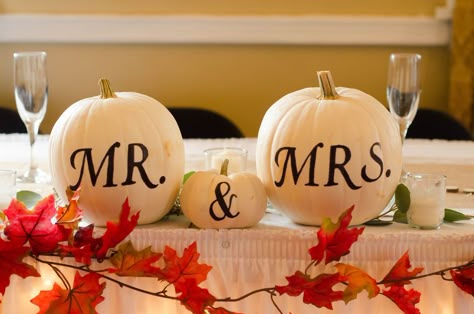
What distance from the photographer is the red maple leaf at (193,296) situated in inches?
40.0

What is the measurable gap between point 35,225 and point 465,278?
0.53 metres

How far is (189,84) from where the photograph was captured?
9.39 ft

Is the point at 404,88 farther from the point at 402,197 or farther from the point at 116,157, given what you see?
the point at 116,157

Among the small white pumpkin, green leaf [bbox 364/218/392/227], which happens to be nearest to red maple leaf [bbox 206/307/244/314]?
the small white pumpkin

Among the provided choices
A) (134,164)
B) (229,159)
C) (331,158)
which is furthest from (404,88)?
(134,164)

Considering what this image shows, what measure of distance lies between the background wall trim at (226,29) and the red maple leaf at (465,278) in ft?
6.00

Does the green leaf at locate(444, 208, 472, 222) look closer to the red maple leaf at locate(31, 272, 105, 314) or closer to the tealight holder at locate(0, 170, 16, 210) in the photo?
the red maple leaf at locate(31, 272, 105, 314)

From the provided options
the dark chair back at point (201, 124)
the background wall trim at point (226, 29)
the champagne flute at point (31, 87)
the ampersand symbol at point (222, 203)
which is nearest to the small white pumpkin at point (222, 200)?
the ampersand symbol at point (222, 203)

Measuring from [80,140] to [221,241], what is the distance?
0.22m

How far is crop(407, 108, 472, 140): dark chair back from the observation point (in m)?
2.54

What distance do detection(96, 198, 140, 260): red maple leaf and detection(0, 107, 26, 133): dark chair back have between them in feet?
5.28

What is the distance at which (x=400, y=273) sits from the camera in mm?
1050

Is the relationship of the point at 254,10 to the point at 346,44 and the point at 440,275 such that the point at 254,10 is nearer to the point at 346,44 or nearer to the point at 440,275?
the point at 346,44

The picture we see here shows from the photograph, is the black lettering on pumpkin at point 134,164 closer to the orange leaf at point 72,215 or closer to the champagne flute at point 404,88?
the orange leaf at point 72,215
